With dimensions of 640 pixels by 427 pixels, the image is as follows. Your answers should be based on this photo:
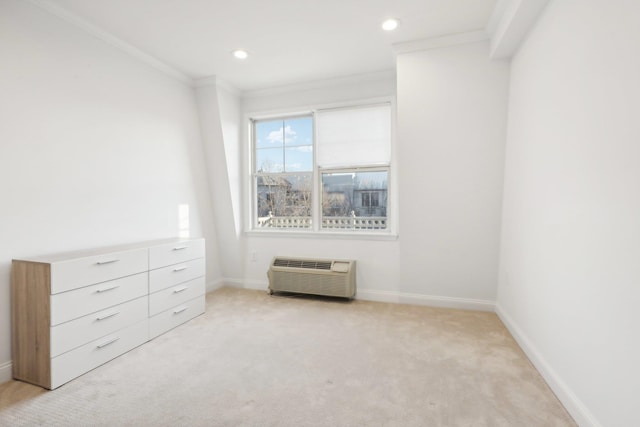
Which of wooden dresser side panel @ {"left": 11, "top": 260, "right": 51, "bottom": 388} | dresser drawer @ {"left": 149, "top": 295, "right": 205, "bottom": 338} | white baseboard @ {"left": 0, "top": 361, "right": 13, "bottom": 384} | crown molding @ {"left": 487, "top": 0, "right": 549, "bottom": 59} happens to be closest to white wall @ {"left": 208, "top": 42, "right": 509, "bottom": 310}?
crown molding @ {"left": 487, "top": 0, "right": 549, "bottom": 59}

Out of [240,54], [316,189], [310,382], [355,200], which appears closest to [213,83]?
[240,54]

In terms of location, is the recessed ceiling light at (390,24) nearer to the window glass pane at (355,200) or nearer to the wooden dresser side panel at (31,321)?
the window glass pane at (355,200)

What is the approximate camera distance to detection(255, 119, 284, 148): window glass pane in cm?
404

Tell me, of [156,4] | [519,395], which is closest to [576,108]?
[519,395]

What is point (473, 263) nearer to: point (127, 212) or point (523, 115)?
point (523, 115)

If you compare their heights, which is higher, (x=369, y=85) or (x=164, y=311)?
(x=369, y=85)

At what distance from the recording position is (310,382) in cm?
192

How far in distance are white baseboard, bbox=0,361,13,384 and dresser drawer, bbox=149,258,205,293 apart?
0.89m

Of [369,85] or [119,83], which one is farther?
[369,85]

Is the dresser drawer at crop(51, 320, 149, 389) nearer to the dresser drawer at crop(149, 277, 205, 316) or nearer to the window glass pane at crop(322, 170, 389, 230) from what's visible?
the dresser drawer at crop(149, 277, 205, 316)

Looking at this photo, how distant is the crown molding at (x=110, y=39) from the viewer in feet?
7.35

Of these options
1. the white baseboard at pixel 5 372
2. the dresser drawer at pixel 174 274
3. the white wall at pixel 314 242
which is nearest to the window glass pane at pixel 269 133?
the white wall at pixel 314 242

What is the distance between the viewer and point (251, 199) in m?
4.14

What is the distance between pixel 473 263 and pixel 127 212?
3358 mm
